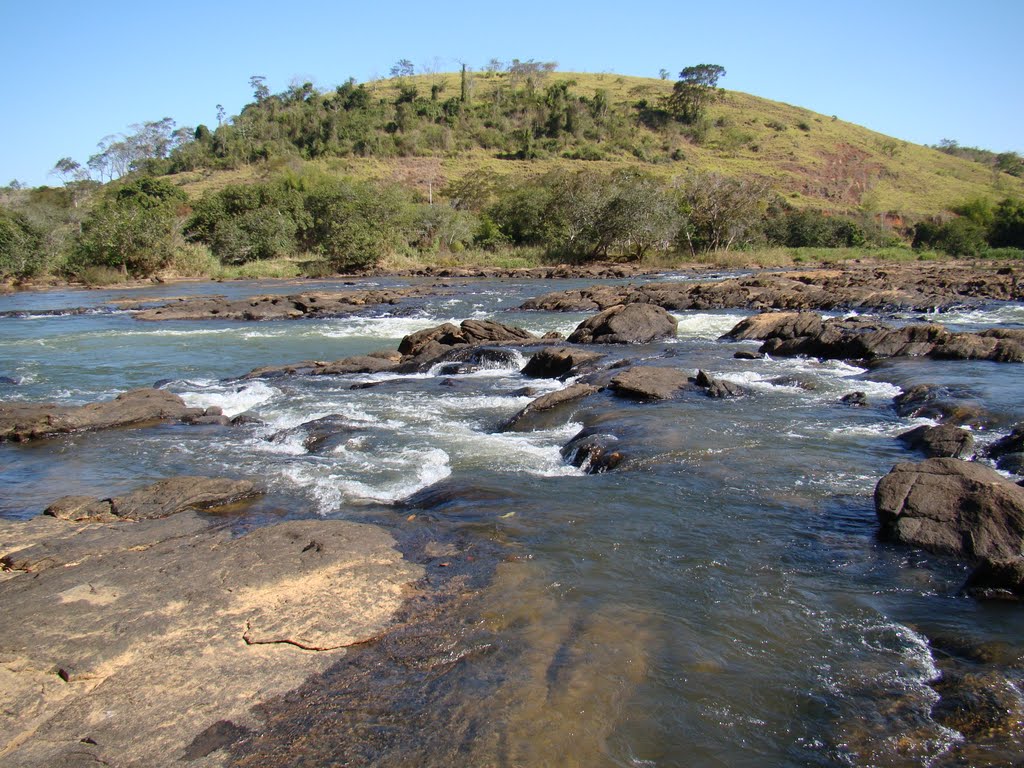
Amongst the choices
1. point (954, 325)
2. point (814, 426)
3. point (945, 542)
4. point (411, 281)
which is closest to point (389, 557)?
point (945, 542)

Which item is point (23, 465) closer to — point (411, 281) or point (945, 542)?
point (945, 542)

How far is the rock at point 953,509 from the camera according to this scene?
633cm

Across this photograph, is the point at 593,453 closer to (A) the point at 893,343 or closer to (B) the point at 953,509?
(B) the point at 953,509

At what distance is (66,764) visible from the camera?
11.8ft

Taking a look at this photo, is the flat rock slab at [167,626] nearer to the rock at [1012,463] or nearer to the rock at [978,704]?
the rock at [978,704]

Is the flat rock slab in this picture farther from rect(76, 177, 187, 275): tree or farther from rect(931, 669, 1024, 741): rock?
rect(76, 177, 187, 275): tree

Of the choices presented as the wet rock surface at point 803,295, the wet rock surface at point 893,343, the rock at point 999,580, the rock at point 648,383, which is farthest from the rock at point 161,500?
the wet rock surface at point 803,295

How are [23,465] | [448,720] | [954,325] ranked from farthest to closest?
[954,325] < [23,465] < [448,720]

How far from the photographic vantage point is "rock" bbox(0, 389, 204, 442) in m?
11.8

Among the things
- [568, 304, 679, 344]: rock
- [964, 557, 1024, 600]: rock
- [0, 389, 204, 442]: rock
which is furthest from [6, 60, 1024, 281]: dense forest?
[964, 557, 1024, 600]: rock

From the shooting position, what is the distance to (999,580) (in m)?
5.60

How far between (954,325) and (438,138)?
73.7m

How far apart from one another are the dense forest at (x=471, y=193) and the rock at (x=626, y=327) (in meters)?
28.2

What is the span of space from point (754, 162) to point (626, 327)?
7171 centimetres
